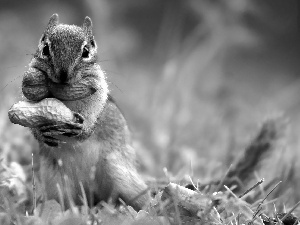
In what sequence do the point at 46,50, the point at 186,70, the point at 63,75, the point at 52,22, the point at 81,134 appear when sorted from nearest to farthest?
the point at 63,75 < the point at 46,50 < the point at 81,134 < the point at 52,22 < the point at 186,70

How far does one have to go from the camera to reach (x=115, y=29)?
680cm

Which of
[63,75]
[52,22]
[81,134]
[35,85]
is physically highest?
[52,22]

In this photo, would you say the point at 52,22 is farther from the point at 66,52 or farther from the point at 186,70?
the point at 186,70

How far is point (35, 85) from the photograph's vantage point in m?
3.05

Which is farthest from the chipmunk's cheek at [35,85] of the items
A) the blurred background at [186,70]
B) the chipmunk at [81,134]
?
the blurred background at [186,70]

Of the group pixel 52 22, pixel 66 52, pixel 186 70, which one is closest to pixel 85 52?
pixel 66 52

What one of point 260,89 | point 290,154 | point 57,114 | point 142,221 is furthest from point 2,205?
point 260,89

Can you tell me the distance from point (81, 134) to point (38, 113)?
240mm

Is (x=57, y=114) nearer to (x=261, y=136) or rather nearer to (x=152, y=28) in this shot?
(x=261, y=136)

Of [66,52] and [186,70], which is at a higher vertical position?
[66,52]

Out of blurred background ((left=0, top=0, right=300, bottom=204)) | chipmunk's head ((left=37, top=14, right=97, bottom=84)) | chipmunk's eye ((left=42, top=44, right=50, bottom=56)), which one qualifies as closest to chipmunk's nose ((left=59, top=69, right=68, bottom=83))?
chipmunk's head ((left=37, top=14, right=97, bottom=84))

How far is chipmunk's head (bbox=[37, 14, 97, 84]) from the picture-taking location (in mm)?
2904

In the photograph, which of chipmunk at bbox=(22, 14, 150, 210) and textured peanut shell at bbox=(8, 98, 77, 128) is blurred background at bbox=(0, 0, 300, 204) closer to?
chipmunk at bbox=(22, 14, 150, 210)

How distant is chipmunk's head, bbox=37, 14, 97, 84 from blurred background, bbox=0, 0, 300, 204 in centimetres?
98
